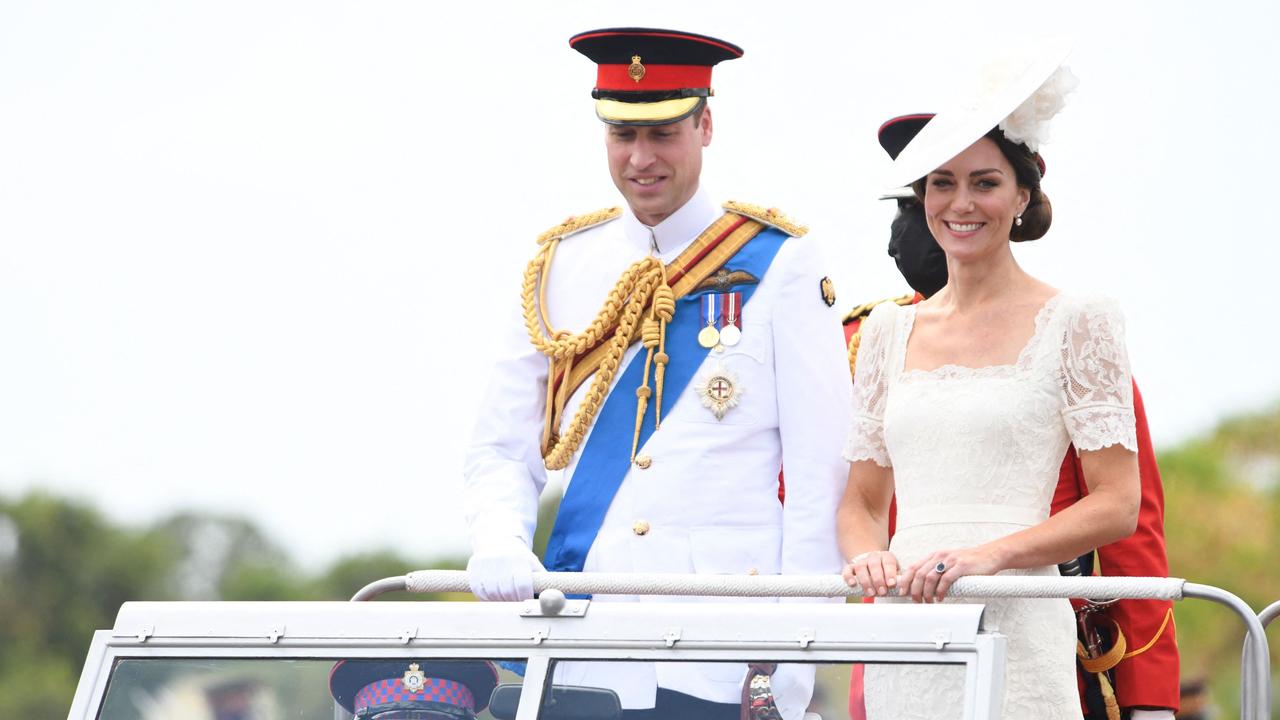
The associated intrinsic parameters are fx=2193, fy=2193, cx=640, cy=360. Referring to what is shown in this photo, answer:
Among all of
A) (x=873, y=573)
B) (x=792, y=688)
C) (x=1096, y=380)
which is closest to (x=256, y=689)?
(x=792, y=688)

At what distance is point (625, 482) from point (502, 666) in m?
1.16

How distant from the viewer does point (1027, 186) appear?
14.3 feet

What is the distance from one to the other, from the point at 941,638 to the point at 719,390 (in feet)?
4.61

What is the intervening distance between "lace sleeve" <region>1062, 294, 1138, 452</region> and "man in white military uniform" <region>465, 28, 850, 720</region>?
0.64 meters

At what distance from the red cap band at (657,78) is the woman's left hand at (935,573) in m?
1.40

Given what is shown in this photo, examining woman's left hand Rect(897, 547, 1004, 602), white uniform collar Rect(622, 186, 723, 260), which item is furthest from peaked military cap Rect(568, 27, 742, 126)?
woman's left hand Rect(897, 547, 1004, 602)

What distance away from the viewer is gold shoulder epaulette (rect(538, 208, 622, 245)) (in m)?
5.20

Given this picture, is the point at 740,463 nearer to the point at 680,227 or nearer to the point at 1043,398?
the point at 680,227

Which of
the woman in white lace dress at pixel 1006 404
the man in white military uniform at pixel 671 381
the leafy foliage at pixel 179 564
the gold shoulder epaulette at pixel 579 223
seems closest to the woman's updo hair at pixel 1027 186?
the woman in white lace dress at pixel 1006 404

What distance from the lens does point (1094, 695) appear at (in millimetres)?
4531

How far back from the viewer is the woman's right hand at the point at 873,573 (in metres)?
3.91

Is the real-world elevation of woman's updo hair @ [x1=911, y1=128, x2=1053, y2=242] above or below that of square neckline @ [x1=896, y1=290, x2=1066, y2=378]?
above

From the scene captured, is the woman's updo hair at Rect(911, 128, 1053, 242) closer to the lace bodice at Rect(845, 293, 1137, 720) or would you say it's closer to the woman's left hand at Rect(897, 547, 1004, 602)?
the lace bodice at Rect(845, 293, 1137, 720)

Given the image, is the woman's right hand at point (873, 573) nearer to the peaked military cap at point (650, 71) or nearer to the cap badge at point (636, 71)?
the peaked military cap at point (650, 71)
